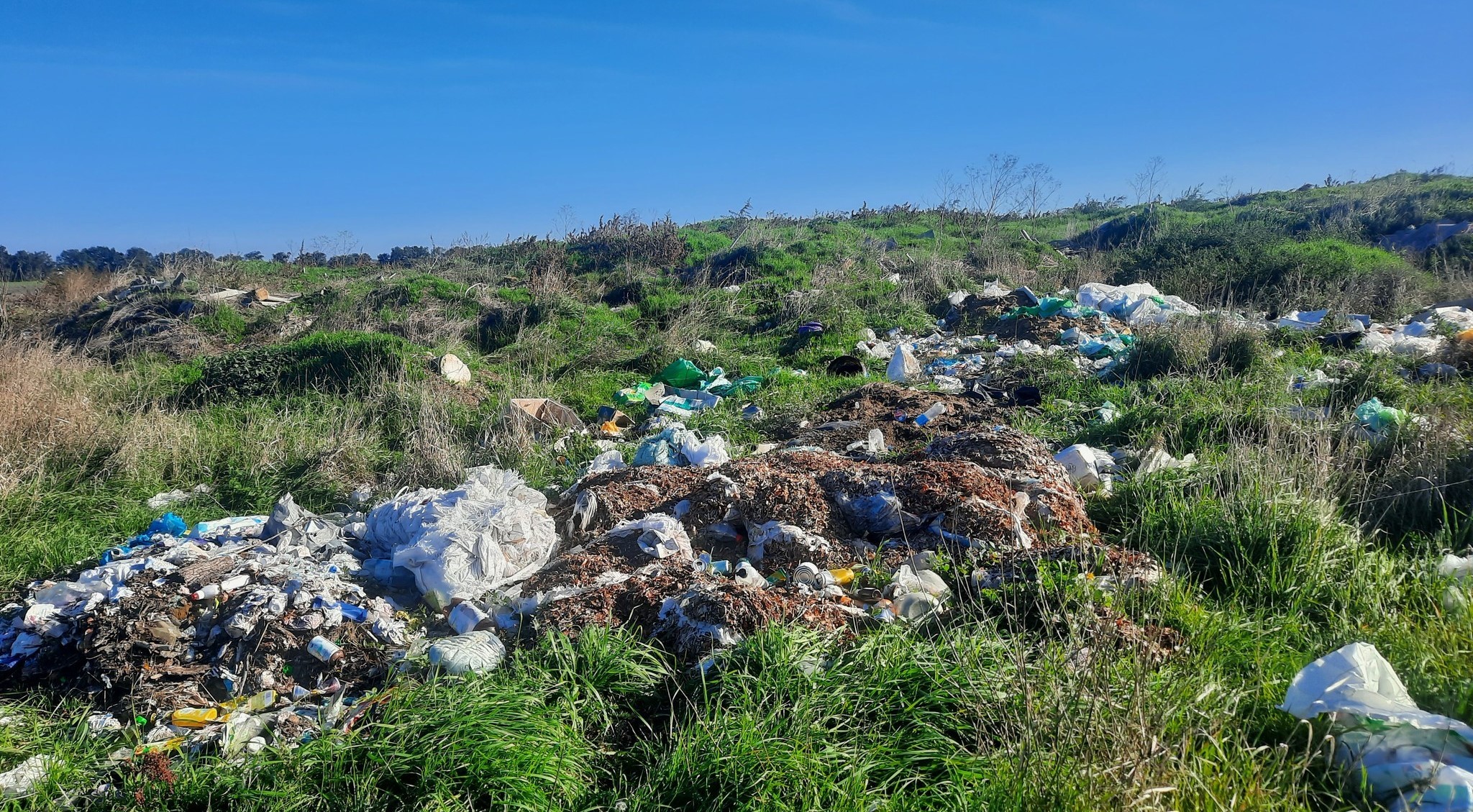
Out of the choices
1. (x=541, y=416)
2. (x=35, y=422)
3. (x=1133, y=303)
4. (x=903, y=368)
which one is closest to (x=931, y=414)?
(x=903, y=368)

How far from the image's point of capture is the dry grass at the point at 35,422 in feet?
17.7

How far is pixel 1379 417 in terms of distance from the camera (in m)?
5.04

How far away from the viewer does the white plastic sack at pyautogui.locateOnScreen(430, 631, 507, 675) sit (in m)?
2.89

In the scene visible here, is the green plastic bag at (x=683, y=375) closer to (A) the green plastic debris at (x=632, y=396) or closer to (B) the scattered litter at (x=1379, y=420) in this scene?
(A) the green plastic debris at (x=632, y=396)

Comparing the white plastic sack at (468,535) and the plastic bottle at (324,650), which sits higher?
the white plastic sack at (468,535)

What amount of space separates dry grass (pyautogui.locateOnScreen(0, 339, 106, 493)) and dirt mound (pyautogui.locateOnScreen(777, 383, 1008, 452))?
5187mm

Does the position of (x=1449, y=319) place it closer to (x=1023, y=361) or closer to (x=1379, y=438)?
(x=1023, y=361)

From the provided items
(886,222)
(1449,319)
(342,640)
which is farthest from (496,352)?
(886,222)

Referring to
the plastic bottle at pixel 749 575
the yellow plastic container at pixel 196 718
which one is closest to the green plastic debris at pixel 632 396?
the plastic bottle at pixel 749 575

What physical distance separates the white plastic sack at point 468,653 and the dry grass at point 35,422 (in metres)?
4.09

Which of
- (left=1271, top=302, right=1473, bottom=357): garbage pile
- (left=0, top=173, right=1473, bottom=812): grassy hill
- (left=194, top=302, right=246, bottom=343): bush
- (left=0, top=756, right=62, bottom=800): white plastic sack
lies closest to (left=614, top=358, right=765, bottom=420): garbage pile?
(left=0, top=173, right=1473, bottom=812): grassy hill

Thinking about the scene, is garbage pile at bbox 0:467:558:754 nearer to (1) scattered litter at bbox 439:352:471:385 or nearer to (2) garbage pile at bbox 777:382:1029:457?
(2) garbage pile at bbox 777:382:1029:457

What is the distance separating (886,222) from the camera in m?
24.3

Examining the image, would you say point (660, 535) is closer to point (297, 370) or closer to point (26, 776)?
point (26, 776)
